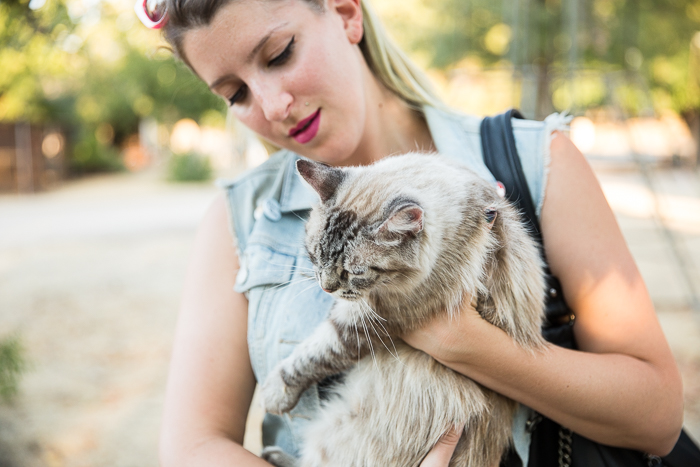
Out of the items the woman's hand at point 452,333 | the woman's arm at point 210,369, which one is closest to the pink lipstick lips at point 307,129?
the woman's arm at point 210,369

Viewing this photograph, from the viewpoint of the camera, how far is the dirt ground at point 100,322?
4.54 metres

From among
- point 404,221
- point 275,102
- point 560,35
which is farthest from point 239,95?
point 560,35

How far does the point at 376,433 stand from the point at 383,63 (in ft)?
5.05

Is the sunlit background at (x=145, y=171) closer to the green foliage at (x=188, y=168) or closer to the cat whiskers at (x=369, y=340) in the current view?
the green foliage at (x=188, y=168)

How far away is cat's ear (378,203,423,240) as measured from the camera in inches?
55.2

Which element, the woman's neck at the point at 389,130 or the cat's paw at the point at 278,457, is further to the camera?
the woman's neck at the point at 389,130

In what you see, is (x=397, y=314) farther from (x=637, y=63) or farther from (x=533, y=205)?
(x=637, y=63)

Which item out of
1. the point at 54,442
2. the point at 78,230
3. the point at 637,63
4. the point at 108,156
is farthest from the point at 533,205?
the point at 108,156

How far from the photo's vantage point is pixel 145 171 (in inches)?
1008

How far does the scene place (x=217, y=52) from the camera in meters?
1.76

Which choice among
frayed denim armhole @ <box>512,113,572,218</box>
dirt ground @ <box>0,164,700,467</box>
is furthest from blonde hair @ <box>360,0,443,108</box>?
dirt ground @ <box>0,164,700,467</box>

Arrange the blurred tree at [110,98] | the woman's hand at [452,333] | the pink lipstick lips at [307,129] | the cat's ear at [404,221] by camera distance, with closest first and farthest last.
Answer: the cat's ear at [404,221] → the woman's hand at [452,333] → the pink lipstick lips at [307,129] → the blurred tree at [110,98]

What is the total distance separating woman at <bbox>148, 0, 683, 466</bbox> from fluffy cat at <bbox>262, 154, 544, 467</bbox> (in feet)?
0.32

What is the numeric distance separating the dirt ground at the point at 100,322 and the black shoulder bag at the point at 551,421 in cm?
341
